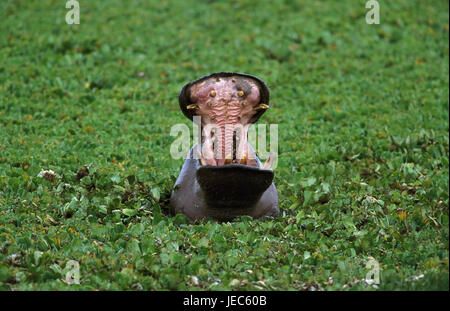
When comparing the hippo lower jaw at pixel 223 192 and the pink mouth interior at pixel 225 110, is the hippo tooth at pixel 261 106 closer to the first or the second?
the pink mouth interior at pixel 225 110

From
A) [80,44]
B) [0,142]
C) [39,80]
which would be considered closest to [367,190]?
[0,142]

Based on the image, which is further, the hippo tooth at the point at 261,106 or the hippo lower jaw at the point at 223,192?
the hippo tooth at the point at 261,106

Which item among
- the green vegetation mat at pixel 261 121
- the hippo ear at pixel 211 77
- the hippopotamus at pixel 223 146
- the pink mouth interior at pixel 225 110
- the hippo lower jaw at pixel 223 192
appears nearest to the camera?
the green vegetation mat at pixel 261 121

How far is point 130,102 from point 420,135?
4069mm

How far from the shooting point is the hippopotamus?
5863 millimetres

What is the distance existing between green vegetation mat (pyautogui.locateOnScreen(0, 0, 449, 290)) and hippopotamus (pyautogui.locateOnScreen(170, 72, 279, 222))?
6.5 inches

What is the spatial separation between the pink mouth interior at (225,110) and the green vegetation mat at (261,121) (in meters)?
0.65

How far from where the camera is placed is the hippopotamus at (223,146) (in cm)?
586

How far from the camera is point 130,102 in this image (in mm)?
10047

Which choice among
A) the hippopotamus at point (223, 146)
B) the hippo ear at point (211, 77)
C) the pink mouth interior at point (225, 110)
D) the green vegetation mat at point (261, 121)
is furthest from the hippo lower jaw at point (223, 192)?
the hippo ear at point (211, 77)

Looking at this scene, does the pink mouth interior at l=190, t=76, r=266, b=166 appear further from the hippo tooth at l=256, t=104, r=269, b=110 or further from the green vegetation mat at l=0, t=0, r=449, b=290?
the green vegetation mat at l=0, t=0, r=449, b=290

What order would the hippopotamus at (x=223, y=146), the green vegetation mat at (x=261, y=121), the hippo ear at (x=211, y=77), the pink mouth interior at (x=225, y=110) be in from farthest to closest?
1. the hippo ear at (x=211, y=77)
2. the pink mouth interior at (x=225, y=110)
3. the hippopotamus at (x=223, y=146)
4. the green vegetation mat at (x=261, y=121)

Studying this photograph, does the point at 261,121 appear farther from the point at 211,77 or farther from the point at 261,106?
the point at 211,77

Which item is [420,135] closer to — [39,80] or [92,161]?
[92,161]
